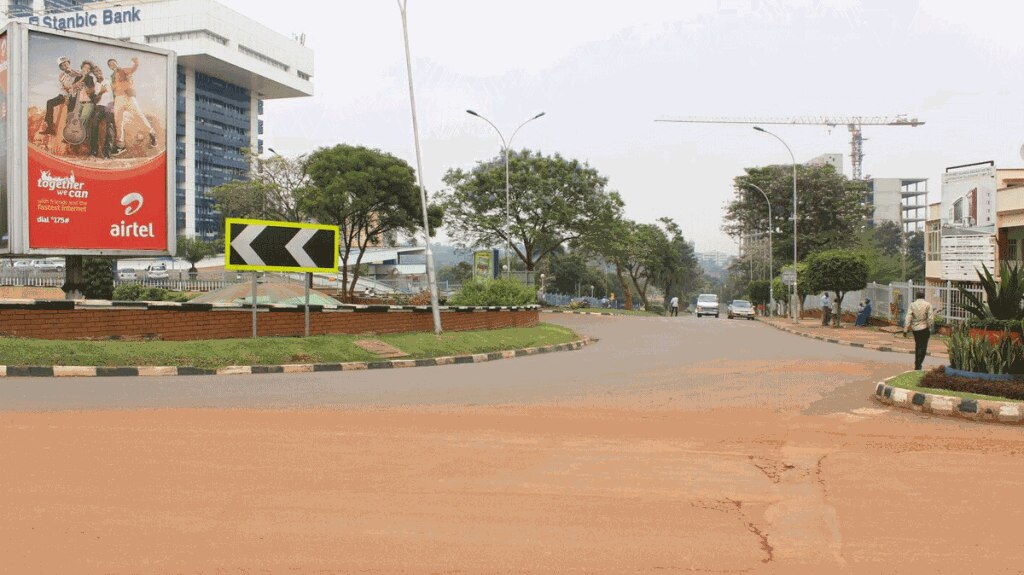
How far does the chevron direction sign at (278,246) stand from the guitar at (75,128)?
4.60 meters

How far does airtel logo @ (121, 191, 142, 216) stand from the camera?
19359 mm

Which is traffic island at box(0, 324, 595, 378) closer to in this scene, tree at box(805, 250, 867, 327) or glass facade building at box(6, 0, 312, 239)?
tree at box(805, 250, 867, 327)

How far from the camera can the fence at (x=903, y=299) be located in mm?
29750

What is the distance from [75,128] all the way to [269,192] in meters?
31.1

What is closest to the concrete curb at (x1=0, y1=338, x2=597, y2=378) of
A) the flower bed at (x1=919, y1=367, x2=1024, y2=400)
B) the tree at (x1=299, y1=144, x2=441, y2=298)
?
the flower bed at (x1=919, y1=367, x2=1024, y2=400)

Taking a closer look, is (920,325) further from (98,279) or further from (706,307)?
(706,307)

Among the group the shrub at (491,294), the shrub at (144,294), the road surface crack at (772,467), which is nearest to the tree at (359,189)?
the shrub at (144,294)

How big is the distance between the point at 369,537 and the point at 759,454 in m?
3.76

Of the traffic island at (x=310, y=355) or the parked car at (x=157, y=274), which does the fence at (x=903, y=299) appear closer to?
the traffic island at (x=310, y=355)

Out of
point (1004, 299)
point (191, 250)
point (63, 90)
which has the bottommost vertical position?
point (1004, 299)

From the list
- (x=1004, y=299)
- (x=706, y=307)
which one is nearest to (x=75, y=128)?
(x=1004, y=299)

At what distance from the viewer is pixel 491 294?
1163 inches

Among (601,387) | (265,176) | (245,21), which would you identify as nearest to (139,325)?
(601,387)

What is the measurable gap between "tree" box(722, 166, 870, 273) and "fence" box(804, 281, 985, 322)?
1320 cm
